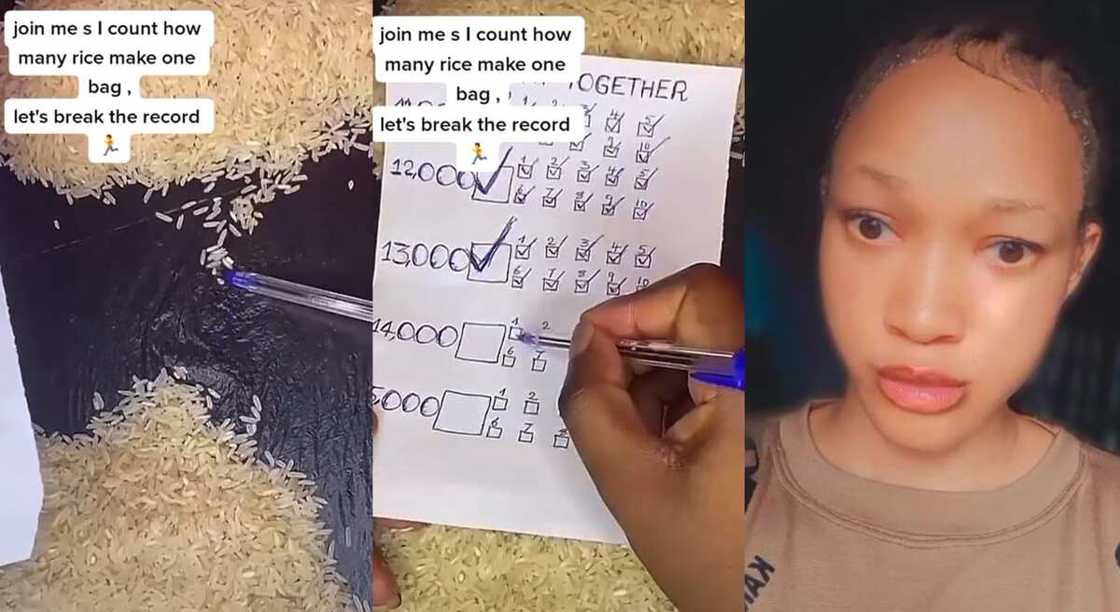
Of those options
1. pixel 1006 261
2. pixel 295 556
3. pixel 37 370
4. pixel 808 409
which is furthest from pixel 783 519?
pixel 37 370

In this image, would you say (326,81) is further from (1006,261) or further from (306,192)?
(1006,261)

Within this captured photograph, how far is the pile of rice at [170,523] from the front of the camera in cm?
68

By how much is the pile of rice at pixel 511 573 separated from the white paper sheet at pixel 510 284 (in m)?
0.01

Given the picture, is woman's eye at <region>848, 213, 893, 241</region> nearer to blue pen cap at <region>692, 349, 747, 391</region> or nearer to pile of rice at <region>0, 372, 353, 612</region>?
blue pen cap at <region>692, 349, 747, 391</region>

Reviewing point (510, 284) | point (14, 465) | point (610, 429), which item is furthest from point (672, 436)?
point (14, 465)

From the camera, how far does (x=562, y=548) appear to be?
67 centimetres

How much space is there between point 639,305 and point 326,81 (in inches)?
9.7

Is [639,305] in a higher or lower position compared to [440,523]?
higher

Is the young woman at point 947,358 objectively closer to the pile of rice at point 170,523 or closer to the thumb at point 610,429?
the thumb at point 610,429

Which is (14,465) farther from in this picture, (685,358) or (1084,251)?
A: (1084,251)

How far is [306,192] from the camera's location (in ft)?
2.21

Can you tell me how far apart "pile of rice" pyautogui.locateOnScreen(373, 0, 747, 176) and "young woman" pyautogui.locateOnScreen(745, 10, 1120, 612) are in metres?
0.08

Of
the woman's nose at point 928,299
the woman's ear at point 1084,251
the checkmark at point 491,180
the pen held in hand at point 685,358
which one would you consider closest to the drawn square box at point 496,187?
the checkmark at point 491,180

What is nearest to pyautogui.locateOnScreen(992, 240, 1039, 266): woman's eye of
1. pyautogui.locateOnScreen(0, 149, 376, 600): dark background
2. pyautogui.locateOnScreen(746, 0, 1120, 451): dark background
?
pyautogui.locateOnScreen(746, 0, 1120, 451): dark background
